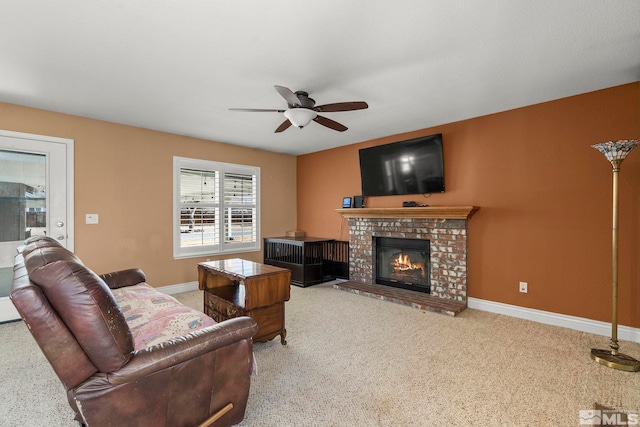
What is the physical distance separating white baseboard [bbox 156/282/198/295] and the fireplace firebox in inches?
115

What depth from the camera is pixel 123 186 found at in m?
4.23

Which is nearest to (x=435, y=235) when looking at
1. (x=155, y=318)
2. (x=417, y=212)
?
(x=417, y=212)

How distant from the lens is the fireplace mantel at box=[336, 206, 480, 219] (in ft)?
12.9

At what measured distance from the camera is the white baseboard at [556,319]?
302cm

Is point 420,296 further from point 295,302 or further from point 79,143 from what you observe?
point 79,143

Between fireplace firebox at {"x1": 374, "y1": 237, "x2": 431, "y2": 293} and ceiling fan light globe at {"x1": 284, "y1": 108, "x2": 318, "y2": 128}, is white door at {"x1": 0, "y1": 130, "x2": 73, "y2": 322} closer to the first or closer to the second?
ceiling fan light globe at {"x1": 284, "y1": 108, "x2": 318, "y2": 128}

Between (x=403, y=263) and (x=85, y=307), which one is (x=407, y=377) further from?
(x=403, y=263)

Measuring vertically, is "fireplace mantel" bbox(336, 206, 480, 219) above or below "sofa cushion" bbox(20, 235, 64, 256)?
above

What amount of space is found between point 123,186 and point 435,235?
4.30 m

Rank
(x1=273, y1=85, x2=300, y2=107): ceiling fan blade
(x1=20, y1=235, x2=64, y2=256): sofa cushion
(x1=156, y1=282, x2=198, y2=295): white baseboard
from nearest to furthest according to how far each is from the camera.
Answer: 1. (x1=20, y1=235, x2=64, y2=256): sofa cushion
2. (x1=273, y1=85, x2=300, y2=107): ceiling fan blade
3. (x1=156, y1=282, x2=198, y2=295): white baseboard

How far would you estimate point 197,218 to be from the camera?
5.03m

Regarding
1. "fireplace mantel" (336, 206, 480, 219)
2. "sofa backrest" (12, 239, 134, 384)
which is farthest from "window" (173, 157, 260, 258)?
"sofa backrest" (12, 239, 134, 384)

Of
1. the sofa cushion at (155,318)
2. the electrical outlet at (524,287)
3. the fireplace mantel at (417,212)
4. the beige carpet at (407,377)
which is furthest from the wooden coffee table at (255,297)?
the electrical outlet at (524,287)

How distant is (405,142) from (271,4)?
3.09m
